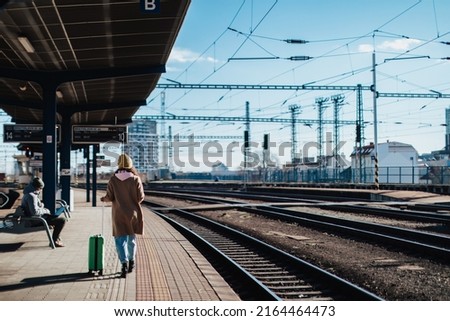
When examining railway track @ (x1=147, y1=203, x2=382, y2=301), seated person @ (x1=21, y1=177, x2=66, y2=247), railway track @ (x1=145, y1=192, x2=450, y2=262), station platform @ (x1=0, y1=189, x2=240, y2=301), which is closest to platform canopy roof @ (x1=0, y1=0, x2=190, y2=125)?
seated person @ (x1=21, y1=177, x2=66, y2=247)

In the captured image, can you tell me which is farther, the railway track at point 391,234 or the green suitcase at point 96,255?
the railway track at point 391,234

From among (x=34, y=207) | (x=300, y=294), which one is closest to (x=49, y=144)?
(x=34, y=207)

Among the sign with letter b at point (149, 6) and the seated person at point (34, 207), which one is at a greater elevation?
the sign with letter b at point (149, 6)

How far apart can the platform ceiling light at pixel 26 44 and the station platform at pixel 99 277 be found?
145 inches

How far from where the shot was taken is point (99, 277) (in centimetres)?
777

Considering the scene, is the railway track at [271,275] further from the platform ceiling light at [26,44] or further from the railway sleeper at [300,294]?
the platform ceiling light at [26,44]

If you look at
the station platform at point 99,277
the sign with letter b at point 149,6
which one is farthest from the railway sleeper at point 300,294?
the sign with letter b at point 149,6

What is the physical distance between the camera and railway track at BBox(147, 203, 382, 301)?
7.71 metres

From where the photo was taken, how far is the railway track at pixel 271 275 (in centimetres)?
771

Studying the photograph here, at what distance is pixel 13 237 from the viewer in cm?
1236

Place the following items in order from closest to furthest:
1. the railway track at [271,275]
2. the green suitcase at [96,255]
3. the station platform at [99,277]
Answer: the station platform at [99,277] → the railway track at [271,275] → the green suitcase at [96,255]

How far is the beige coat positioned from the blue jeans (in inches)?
3.9
